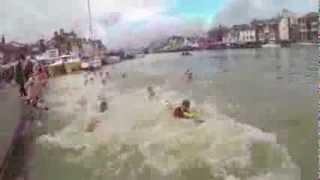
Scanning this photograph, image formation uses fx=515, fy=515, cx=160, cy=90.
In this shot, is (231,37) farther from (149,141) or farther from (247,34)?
(149,141)

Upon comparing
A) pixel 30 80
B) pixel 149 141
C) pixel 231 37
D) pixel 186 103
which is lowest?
pixel 149 141

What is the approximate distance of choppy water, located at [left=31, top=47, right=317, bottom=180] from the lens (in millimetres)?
→ 1670

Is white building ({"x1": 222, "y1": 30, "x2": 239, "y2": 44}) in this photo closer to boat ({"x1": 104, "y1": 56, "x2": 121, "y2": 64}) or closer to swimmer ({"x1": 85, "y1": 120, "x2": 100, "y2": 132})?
boat ({"x1": 104, "y1": 56, "x2": 121, "y2": 64})

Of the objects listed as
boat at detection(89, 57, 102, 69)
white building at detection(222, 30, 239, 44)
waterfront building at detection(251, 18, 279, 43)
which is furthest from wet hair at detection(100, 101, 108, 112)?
waterfront building at detection(251, 18, 279, 43)

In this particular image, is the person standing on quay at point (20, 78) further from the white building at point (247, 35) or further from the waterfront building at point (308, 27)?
the waterfront building at point (308, 27)

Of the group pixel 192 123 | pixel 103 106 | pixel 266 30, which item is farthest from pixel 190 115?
pixel 266 30

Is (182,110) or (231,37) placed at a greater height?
(231,37)

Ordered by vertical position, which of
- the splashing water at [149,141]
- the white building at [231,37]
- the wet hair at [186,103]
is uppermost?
the white building at [231,37]

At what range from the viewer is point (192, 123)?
1705 mm

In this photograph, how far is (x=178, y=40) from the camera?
1760 mm

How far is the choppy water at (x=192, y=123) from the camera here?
1.67m

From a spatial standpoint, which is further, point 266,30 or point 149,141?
point 266,30

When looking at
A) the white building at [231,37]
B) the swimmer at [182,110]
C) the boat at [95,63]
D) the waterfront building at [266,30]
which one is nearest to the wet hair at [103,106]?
the boat at [95,63]

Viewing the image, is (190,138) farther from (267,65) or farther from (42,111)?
(42,111)
